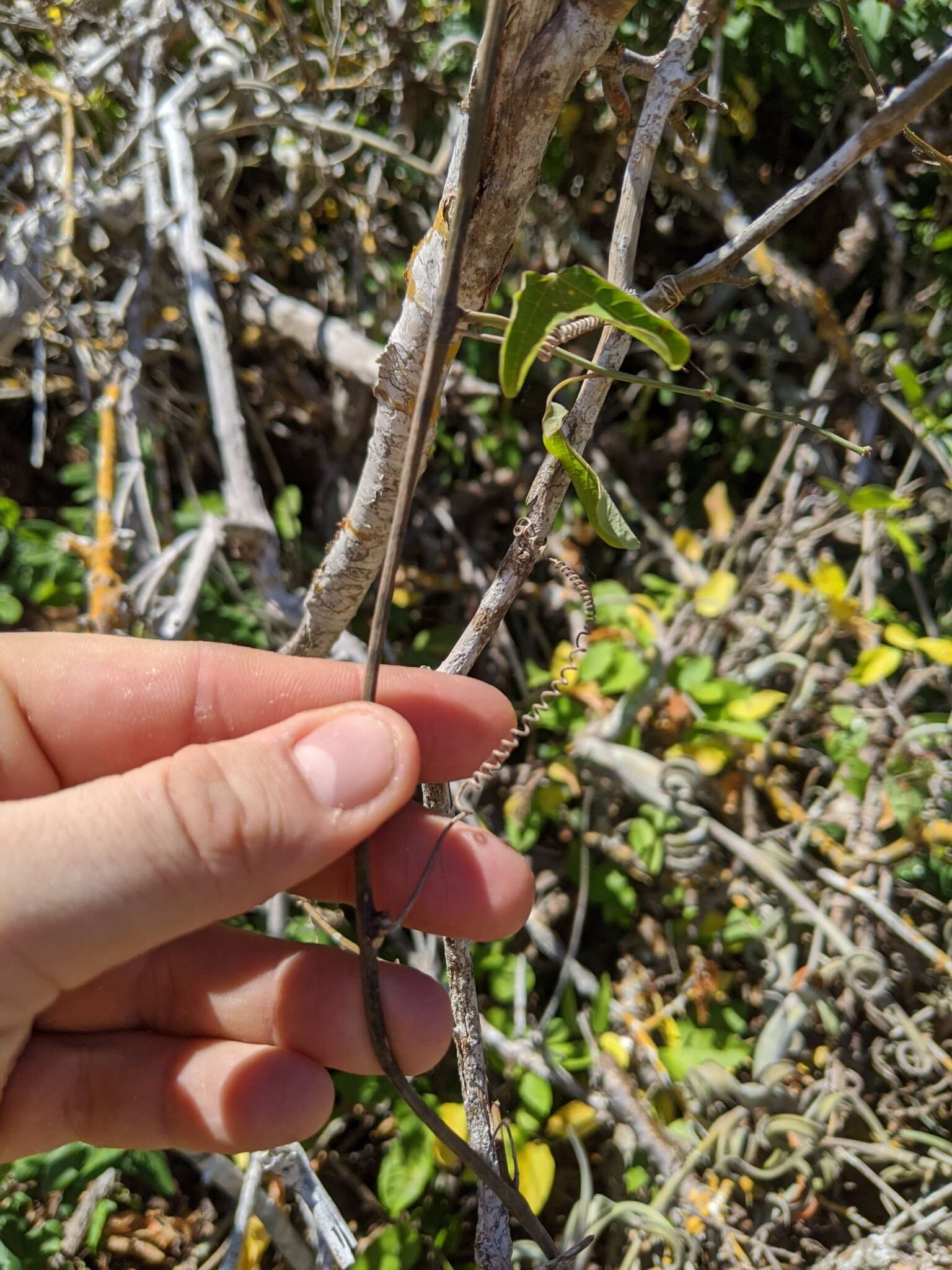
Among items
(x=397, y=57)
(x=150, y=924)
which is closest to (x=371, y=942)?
(x=150, y=924)

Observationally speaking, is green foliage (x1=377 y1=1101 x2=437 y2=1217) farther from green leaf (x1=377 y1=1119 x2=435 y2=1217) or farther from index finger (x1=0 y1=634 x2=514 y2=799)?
index finger (x1=0 y1=634 x2=514 y2=799)

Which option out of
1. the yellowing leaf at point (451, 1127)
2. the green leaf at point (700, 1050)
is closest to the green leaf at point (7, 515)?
the yellowing leaf at point (451, 1127)

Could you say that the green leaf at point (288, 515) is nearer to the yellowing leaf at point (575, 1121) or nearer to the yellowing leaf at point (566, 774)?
the yellowing leaf at point (566, 774)

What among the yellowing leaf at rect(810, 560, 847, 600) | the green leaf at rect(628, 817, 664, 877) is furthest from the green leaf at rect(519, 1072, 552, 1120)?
the yellowing leaf at rect(810, 560, 847, 600)

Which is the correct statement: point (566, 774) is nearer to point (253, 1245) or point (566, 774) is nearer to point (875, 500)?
point (875, 500)

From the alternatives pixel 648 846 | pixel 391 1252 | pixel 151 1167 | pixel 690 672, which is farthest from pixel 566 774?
pixel 151 1167

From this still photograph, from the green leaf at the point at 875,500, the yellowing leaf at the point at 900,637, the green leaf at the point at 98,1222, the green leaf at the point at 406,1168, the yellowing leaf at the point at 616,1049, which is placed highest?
the green leaf at the point at 875,500

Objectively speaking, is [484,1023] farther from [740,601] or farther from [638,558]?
[638,558]
